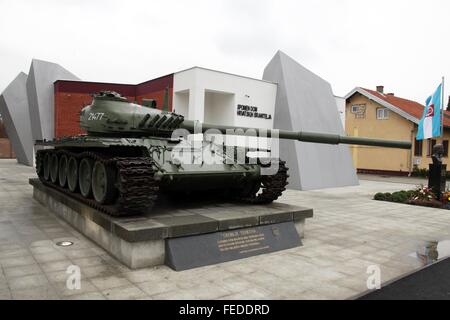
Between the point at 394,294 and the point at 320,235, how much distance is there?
315 centimetres

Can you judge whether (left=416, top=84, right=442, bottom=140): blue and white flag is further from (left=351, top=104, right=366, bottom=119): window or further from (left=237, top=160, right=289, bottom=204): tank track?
(left=351, top=104, right=366, bottom=119): window

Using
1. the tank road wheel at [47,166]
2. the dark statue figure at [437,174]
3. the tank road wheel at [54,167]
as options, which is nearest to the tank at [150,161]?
the tank road wheel at [54,167]

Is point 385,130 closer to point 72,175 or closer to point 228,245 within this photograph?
point 72,175

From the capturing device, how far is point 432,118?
13.7 metres

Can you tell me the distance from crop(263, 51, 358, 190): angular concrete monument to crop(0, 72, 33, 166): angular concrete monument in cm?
1851

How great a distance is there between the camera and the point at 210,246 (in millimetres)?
5715

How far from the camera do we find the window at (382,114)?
29.0 metres

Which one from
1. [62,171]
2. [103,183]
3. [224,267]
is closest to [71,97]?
[62,171]

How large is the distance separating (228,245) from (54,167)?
236 inches

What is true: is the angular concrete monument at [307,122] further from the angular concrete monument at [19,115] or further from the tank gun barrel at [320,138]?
the angular concrete monument at [19,115]

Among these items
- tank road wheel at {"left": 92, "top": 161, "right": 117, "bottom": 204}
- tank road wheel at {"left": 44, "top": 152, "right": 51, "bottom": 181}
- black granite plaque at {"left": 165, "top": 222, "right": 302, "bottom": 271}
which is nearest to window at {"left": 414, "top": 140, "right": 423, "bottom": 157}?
black granite plaque at {"left": 165, "top": 222, "right": 302, "bottom": 271}
